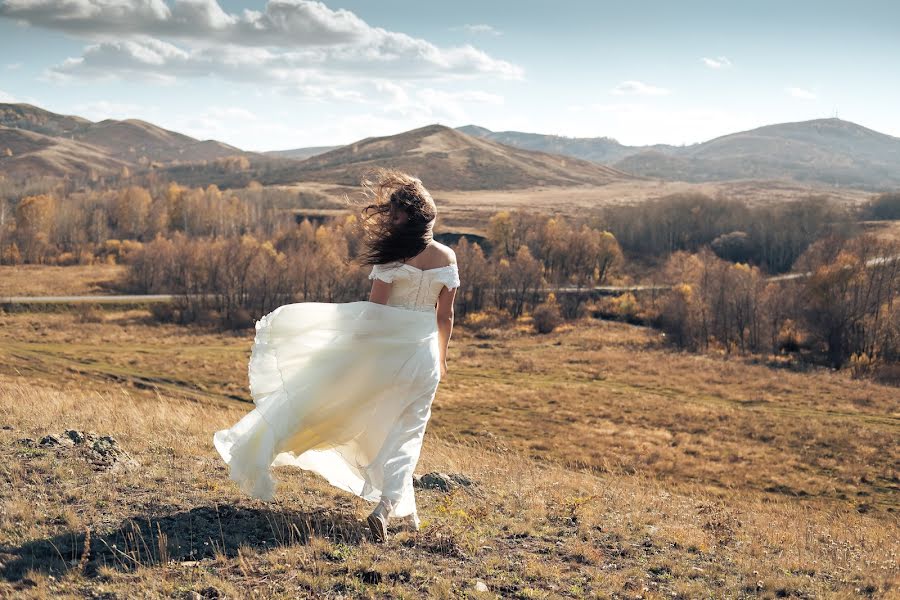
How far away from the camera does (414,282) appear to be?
24.3 ft

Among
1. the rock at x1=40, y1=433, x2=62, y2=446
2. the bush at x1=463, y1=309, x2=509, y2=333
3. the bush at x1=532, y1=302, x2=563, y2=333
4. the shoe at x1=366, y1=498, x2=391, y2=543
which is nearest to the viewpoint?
the shoe at x1=366, y1=498, x2=391, y2=543

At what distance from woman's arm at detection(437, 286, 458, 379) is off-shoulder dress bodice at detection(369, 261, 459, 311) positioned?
94 millimetres

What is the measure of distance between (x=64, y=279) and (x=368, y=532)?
98089mm

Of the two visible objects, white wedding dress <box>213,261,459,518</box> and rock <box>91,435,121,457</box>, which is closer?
white wedding dress <box>213,261,459,518</box>

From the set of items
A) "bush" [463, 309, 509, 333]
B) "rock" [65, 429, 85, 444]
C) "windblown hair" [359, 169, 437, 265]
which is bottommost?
"bush" [463, 309, 509, 333]

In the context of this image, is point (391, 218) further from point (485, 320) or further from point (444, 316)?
point (485, 320)

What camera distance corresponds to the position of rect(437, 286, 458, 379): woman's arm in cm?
757

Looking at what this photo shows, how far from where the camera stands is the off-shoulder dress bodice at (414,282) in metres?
7.36

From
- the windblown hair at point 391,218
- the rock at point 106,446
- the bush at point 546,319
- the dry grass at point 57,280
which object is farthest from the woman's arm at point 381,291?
the dry grass at point 57,280

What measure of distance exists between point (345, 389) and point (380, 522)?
141cm

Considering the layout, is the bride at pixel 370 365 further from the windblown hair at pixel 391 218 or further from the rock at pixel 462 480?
the rock at pixel 462 480

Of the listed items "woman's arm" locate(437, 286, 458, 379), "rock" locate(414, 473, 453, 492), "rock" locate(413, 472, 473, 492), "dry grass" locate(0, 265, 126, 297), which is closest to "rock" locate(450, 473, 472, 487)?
"rock" locate(413, 472, 473, 492)

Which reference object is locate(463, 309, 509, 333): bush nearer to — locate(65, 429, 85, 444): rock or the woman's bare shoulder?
locate(65, 429, 85, 444): rock

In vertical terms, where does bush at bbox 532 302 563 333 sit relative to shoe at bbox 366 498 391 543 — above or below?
below
